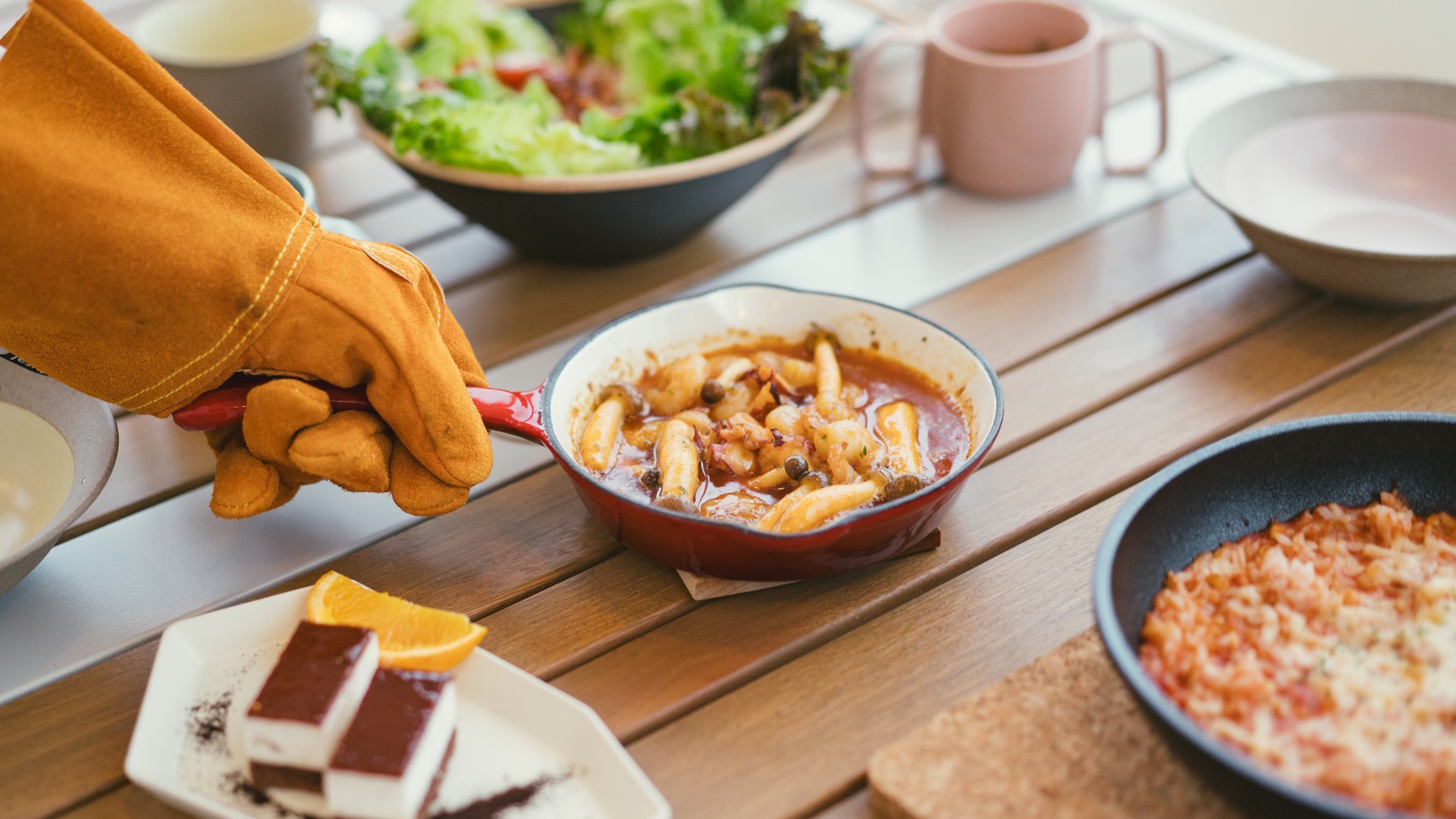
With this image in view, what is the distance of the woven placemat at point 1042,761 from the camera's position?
1022 millimetres

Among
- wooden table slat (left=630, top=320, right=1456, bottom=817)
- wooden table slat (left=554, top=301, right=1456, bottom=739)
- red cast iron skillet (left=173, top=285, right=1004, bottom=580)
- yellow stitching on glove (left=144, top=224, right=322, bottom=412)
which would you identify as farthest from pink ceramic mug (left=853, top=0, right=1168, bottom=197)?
yellow stitching on glove (left=144, top=224, right=322, bottom=412)

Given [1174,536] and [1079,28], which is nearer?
[1174,536]

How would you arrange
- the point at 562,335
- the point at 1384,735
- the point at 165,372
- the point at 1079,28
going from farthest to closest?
the point at 1079,28
the point at 562,335
the point at 165,372
the point at 1384,735

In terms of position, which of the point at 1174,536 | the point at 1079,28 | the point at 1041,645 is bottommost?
the point at 1041,645

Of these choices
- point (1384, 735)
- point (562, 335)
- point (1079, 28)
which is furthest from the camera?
point (1079, 28)

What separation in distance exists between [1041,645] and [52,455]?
45.7 inches

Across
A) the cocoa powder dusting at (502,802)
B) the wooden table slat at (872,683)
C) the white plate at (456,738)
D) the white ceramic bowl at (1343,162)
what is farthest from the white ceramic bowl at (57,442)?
the white ceramic bowl at (1343,162)

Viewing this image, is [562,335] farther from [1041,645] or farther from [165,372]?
[1041,645]

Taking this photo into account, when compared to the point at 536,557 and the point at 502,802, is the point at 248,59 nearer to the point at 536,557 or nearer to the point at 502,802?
the point at 536,557

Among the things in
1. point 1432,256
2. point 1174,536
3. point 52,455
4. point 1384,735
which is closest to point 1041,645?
point 1174,536

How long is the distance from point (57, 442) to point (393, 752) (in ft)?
2.24

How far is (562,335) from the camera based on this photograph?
1825 millimetres

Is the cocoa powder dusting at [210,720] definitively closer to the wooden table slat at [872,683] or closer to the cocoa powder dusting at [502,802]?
the cocoa powder dusting at [502,802]

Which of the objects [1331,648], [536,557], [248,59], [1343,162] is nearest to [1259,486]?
[1331,648]
